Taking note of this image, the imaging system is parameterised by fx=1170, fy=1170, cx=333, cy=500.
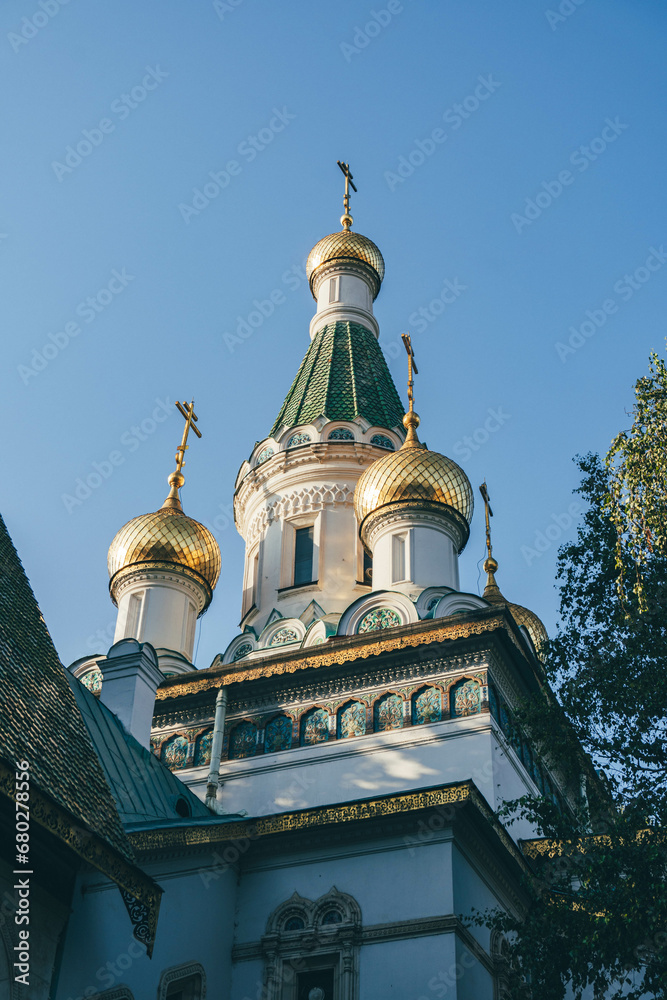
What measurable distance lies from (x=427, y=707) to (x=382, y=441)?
5.84m

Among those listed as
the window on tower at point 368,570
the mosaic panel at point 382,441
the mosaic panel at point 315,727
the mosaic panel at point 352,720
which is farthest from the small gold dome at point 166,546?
the mosaic panel at point 352,720

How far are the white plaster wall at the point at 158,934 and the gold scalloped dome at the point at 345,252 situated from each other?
1280cm

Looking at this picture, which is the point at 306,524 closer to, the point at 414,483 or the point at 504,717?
the point at 414,483

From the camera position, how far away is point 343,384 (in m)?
18.5

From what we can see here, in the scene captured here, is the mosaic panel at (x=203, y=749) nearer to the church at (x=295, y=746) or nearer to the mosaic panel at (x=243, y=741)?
the church at (x=295, y=746)

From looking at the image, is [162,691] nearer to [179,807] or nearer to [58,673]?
[179,807]

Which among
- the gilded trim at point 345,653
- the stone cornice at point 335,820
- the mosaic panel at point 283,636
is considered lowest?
the stone cornice at point 335,820

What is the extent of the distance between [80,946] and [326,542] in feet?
30.7

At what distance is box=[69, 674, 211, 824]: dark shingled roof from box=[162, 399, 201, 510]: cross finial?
20.1 ft

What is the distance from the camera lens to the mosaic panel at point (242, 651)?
50.3 feet

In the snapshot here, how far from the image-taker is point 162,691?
13891 mm

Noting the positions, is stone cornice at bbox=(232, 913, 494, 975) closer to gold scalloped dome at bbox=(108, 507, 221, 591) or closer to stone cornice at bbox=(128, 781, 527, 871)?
stone cornice at bbox=(128, 781, 527, 871)

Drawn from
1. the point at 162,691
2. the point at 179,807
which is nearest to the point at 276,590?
the point at 162,691

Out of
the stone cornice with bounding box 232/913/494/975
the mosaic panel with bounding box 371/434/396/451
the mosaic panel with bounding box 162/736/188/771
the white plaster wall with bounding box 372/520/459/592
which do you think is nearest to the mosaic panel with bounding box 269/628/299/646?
the white plaster wall with bounding box 372/520/459/592
